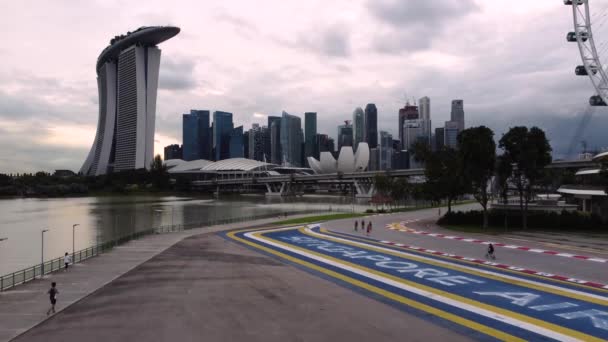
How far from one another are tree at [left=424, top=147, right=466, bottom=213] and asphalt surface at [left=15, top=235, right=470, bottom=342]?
3496 cm

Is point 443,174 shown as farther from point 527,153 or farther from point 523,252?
point 523,252

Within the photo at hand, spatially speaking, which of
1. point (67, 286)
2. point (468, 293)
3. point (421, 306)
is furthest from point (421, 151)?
point (67, 286)

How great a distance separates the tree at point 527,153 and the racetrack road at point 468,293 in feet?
62.8

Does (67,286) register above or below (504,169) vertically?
below

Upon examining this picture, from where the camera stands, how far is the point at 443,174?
2093 inches

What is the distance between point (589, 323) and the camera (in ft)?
44.5

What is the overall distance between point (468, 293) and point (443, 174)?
37.9 metres

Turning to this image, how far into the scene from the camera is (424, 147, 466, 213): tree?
5100 centimetres

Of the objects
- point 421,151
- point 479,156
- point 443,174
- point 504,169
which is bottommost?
point 443,174

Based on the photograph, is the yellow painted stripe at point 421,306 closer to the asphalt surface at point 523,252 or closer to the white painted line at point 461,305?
the white painted line at point 461,305

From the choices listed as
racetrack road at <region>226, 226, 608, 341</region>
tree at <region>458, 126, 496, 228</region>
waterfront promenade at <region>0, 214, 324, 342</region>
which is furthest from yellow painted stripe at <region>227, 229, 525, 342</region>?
tree at <region>458, 126, 496, 228</region>

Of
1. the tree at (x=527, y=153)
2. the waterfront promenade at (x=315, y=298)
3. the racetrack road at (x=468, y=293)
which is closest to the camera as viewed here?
the waterfront promenade at (x=315, y=298)

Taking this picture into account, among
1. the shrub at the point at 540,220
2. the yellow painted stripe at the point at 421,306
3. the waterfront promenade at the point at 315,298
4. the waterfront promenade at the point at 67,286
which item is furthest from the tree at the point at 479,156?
the waterfront promenade at the point at 67,286

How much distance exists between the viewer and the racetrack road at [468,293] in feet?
43.4
